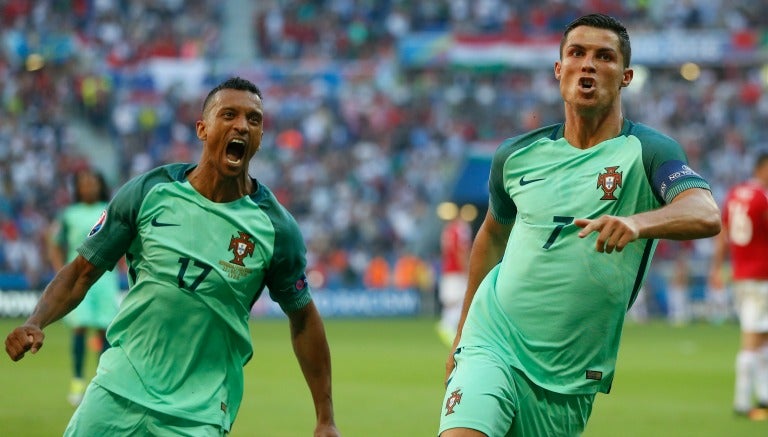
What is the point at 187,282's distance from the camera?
5.39m

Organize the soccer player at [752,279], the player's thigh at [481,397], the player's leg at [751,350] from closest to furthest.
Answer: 1. the player's thigh at [481,397]
2. the player's leg at [751,350]
3. the soccer player at [752,279]

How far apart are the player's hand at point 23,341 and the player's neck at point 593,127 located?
2.53 meters

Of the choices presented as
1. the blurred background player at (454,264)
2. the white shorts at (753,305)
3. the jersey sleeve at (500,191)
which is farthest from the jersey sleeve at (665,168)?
the blurred background player at (454,264)

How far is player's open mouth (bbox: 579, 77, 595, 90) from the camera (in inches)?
210

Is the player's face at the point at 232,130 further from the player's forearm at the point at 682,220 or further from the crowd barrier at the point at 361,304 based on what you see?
the crowd barrier at the point at 361,304

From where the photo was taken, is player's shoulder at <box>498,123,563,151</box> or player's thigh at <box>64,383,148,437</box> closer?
player's thigh at <box>64,383,148,437</box>

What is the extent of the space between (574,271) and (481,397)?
692 millimetres

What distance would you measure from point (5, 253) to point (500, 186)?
27.3 metres

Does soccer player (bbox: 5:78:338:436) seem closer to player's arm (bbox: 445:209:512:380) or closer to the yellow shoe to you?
player's arm (bbox: 445:209:512:380)

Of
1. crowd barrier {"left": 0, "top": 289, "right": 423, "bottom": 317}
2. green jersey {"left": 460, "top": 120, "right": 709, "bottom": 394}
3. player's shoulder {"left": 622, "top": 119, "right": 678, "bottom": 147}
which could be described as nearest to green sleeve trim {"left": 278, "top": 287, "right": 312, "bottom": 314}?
green jersey {"left": 460, "top": 120, "right": 709, "bottom": 394}

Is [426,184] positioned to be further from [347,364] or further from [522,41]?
[347,364]

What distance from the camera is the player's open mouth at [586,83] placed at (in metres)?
5.33

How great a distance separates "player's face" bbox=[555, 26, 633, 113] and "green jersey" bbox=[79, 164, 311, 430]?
4.84 feet

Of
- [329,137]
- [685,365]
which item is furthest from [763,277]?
[329,137]
